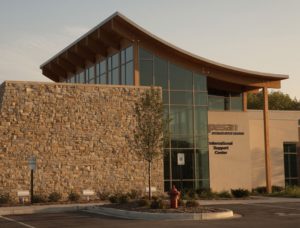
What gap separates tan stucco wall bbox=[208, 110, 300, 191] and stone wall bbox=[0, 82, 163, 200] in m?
6.37

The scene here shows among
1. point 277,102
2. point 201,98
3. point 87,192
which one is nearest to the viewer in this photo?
point 87,192

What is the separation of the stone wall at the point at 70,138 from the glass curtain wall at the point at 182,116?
2.40 m

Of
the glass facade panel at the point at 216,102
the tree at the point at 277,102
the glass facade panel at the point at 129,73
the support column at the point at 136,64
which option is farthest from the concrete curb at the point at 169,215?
the tree at the point at 277,102

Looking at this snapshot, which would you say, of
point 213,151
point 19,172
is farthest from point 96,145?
point 213,151

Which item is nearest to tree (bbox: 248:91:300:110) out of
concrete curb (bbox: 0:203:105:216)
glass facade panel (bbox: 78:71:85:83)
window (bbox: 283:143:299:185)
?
window (bbox: 283:143:299:185)

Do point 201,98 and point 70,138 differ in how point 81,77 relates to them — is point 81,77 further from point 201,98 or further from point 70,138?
point 70,138

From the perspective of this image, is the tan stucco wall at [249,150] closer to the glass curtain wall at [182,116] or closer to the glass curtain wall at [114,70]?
the glass curtain wall at [182,116]

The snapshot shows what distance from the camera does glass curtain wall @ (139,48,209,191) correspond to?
34.7 meters

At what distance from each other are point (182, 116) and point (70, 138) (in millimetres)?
8223

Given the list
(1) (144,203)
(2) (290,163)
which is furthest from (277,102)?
(1) (144,203)

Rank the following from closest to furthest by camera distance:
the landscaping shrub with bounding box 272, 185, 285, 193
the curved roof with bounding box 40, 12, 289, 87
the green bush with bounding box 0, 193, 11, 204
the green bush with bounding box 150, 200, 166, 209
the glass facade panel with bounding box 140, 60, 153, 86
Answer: the green bush with bounding box 150, 200, 166, 209 < the green bush with bounding box 0, 193, 11, 204 < the curved roof with bounding box 40, 12, 289, 87 < the glass facade panel with bounding box 140, 60, 153, 86 < the landscaping shrub with bounding box 272, 185, 285, 193

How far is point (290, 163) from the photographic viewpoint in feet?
146

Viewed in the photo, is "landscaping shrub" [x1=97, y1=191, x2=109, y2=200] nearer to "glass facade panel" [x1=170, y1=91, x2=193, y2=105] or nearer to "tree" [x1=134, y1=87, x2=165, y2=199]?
"tree" [x1=134, y1=87, x2=165, y2=199]

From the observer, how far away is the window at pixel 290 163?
43.8 m
